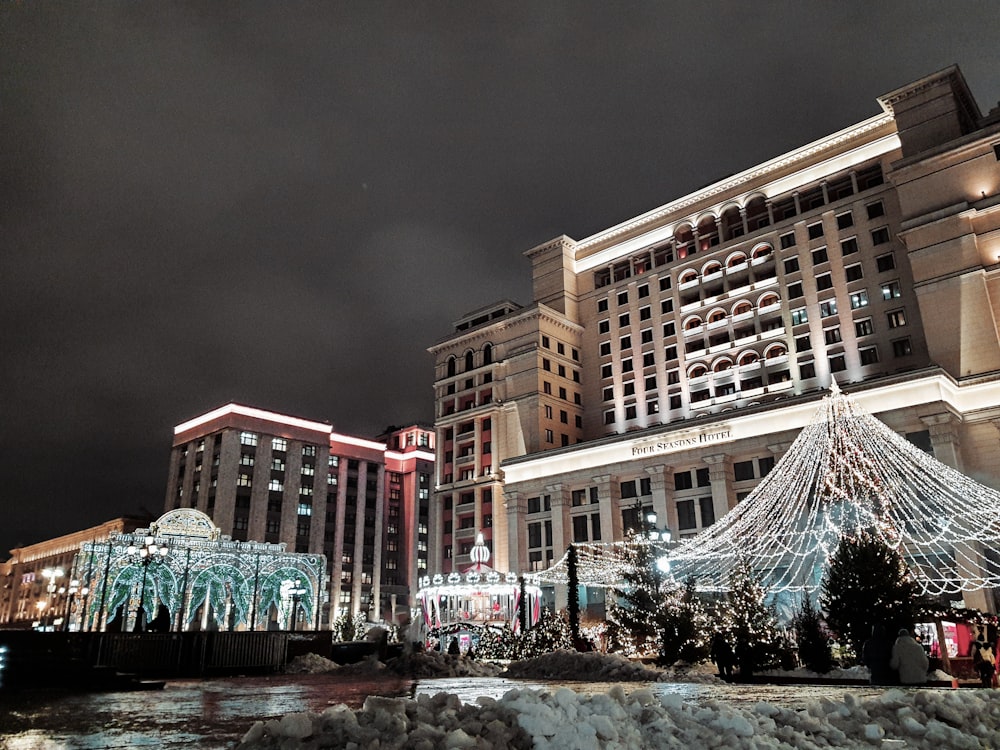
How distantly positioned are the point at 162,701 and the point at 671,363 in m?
54.8

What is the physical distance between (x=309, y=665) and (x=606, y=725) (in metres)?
21.2

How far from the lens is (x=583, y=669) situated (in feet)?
62.3

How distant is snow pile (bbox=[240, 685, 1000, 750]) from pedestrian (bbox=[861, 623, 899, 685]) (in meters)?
7.17

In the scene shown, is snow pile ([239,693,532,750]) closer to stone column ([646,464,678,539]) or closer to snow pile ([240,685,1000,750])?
snow pile ([240,685,1000,750])

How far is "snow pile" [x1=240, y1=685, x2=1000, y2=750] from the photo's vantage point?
188 inches

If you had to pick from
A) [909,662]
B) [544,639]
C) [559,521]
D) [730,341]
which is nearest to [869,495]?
[909,662]

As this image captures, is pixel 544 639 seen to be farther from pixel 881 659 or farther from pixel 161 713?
pixel 161 713

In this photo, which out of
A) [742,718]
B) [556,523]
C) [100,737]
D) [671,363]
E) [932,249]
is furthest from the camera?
[671,363]

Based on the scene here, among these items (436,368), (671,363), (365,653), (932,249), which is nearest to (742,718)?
(365,653)

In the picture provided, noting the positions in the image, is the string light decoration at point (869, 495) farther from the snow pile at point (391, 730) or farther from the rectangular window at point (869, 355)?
the snow pile at point (391, 730)

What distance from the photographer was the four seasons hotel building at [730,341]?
44469 millimetres

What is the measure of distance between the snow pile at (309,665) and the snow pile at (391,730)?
19843 mm

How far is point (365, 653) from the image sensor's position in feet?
A: 98.5

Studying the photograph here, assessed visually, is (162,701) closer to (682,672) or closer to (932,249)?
(682,672)
